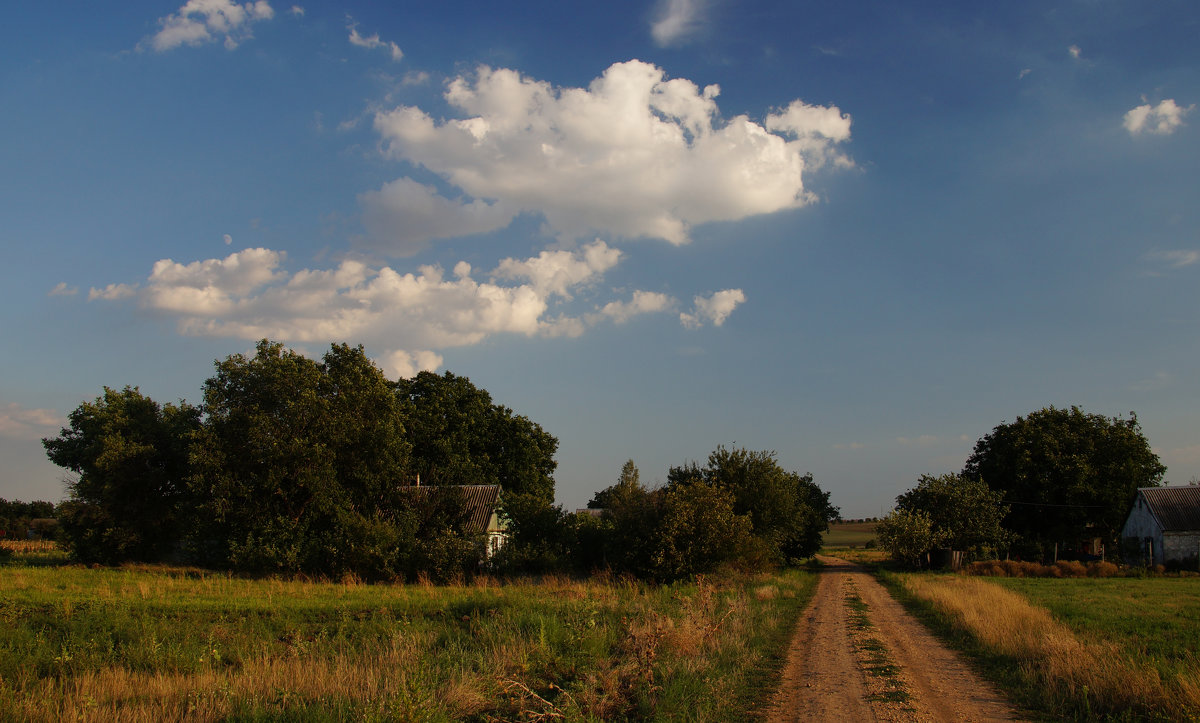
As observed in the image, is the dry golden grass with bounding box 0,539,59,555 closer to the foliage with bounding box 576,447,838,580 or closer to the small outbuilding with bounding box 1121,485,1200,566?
the foliage with bounding box 576,447,838,580

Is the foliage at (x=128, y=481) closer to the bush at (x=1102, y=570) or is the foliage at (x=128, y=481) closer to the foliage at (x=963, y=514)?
the foliage at (x=963, y=514)

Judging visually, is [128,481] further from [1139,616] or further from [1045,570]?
[1045,570]

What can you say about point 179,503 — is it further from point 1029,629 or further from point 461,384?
point 1029,629

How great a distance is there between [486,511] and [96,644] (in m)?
25.6

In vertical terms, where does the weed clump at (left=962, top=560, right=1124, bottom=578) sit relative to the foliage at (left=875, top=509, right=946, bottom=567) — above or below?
below

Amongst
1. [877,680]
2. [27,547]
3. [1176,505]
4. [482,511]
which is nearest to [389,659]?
[877,680]

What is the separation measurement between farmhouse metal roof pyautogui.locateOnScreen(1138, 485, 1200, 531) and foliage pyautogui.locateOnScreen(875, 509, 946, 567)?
1456 centimetres

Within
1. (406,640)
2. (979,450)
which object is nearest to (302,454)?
(406,640)

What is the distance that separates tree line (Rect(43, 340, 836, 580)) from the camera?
26016mm

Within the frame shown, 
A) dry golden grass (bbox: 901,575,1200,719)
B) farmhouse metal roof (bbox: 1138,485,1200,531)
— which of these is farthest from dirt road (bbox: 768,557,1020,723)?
farmhouse metal roof (bbox: 1138,485,1200,531)

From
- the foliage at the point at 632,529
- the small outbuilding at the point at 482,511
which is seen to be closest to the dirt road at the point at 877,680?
the foliage at the point at 632,529

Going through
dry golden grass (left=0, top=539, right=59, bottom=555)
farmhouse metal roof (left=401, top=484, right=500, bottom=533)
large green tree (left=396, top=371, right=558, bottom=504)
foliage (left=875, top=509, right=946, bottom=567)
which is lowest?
dry golden grass (left=0, top=539, right=59, bottom=555)

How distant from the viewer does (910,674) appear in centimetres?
1096

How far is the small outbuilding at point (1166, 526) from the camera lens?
1682 inches
